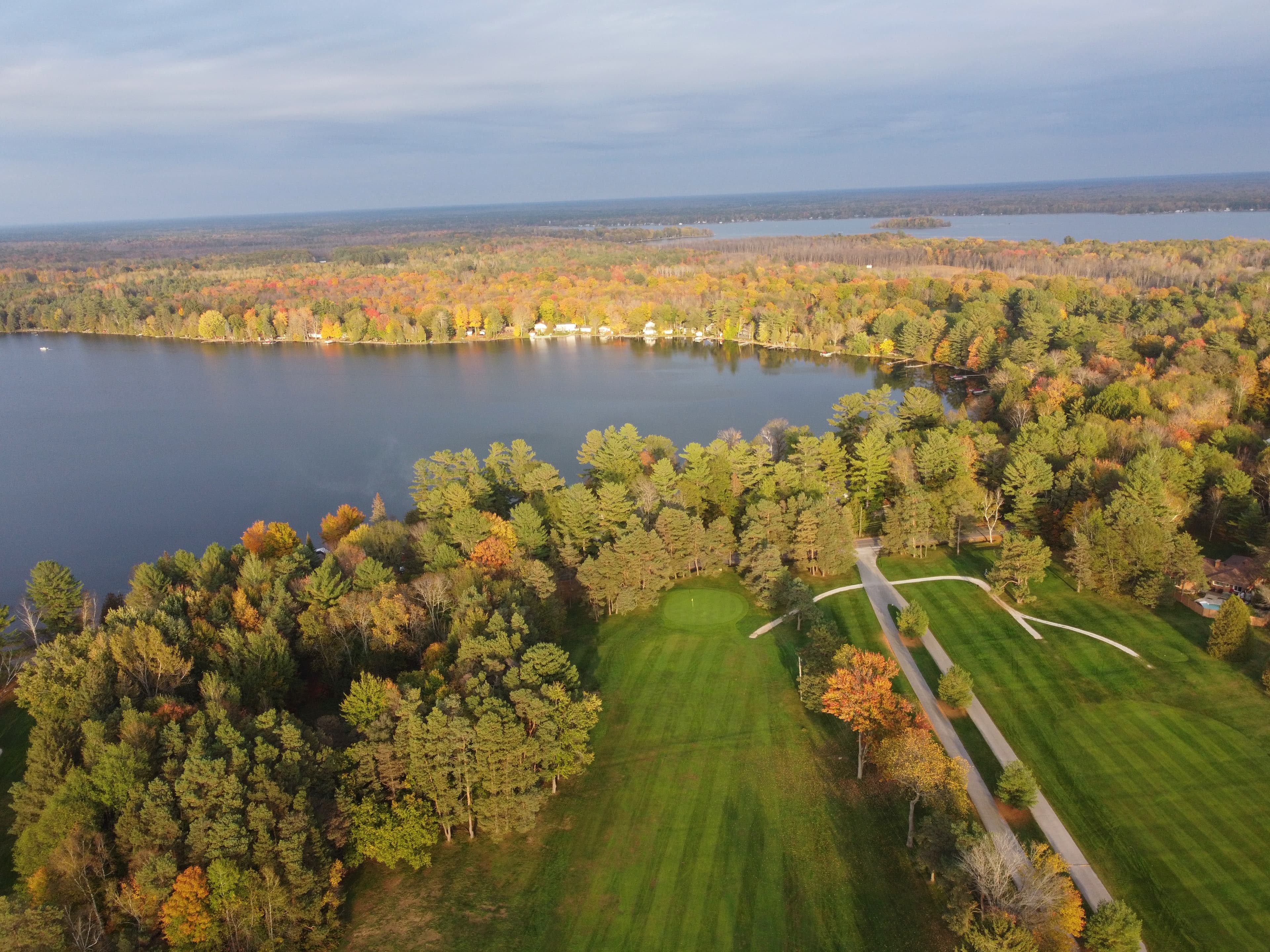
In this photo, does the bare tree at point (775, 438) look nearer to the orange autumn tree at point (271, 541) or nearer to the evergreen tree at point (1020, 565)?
the evergreen tree at point (1020, 565)

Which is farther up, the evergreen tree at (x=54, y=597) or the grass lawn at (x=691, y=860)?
the evergreen tree at (x=54, y=597)

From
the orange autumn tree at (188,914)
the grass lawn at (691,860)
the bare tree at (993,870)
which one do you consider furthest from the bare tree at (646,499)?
the orange autumn tree at (188,914)

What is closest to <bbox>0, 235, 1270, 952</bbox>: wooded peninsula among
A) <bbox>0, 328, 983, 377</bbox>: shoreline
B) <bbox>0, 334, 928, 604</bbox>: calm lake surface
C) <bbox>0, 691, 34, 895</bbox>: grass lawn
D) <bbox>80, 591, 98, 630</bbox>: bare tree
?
<bbox>80, 591, 98, 630</bbox>: bare tree

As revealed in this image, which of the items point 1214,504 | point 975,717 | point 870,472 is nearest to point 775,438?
point 870,472

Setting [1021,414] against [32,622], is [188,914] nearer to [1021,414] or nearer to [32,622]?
[32,622]

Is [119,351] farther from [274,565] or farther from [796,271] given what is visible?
[796,271]

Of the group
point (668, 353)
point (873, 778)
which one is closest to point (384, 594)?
point (873, 778)

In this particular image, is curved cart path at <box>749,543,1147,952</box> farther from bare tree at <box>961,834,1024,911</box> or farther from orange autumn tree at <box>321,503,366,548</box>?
orange autumn tree at <box>321,503,366,548</box>
